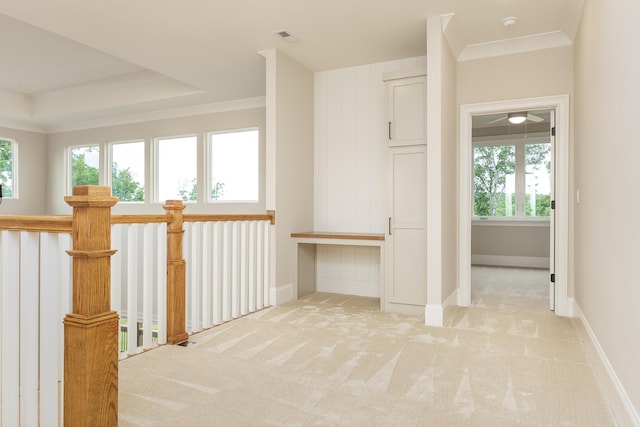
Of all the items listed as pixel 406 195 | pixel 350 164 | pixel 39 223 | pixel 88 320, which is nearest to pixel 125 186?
pixel 350 164

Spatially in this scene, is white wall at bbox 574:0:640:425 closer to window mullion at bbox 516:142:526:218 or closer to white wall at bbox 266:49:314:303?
white wall at bbox 266:49:314:303

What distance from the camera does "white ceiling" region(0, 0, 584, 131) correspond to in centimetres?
338

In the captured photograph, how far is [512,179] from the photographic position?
24.8 feet

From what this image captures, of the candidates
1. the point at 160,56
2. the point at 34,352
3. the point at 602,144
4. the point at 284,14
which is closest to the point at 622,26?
the point at 602,144

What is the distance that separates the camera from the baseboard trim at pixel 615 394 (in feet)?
5.62

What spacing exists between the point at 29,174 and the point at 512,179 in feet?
29.3

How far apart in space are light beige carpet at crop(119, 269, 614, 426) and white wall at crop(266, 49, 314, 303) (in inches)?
34.2

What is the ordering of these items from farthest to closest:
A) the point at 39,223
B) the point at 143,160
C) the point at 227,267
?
the point at 143,160 → the point at 227,267 → the point at 39,223

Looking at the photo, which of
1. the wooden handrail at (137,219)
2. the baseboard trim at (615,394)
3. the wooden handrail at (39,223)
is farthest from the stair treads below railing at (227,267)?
the baseboard trim at (615,394)

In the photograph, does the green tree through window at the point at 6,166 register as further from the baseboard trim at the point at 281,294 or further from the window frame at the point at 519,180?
the window frame at the point at 519,180

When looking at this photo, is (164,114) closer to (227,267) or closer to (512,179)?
(227,267)

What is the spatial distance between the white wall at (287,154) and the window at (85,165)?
4.73m

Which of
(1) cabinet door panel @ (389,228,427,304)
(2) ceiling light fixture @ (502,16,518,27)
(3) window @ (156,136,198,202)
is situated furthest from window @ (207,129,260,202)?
(2) ceiling light fixture @ (502,16,518,27)

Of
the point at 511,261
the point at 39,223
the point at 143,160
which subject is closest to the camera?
the point at 39,223
